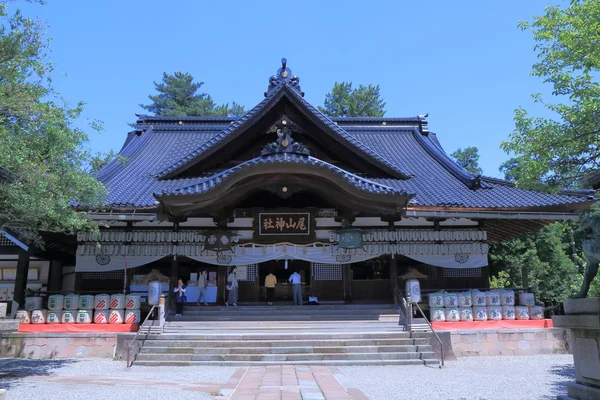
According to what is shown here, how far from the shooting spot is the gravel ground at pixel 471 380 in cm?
749

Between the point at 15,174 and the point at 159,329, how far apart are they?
628cm

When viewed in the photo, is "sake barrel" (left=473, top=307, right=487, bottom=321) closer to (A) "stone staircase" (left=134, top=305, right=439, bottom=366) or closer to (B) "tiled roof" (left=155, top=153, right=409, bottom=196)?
(A) "stone staircase" (left=134, top=305, right=439, bottom=366)

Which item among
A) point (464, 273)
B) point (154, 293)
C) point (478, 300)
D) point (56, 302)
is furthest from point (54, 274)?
point (478, 300)

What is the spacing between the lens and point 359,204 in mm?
13555

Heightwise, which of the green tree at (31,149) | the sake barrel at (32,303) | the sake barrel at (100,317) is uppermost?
the green tree at (31,149)

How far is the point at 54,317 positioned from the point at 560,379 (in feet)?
42.1

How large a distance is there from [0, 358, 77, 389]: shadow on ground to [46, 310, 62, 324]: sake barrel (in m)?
1.25

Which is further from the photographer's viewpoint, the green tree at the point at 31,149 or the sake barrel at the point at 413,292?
the sake barrel at the point at 413,292

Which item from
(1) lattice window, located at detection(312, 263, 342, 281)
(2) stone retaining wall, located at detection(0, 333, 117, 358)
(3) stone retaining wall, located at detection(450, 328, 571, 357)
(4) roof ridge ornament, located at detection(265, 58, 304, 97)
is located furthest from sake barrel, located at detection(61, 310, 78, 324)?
(3) stone retaining wall, located at detection(450, 328, 571, 357)

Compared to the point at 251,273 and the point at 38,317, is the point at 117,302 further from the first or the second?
→ the point at 251,273

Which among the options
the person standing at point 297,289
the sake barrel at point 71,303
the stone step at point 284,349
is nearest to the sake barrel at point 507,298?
the stone step at point 284,349

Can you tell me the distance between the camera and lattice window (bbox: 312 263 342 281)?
51.0 ft

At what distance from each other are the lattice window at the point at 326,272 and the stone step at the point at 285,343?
13.5ft

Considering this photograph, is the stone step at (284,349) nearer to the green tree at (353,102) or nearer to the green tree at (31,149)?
the green tree at (31,149)
